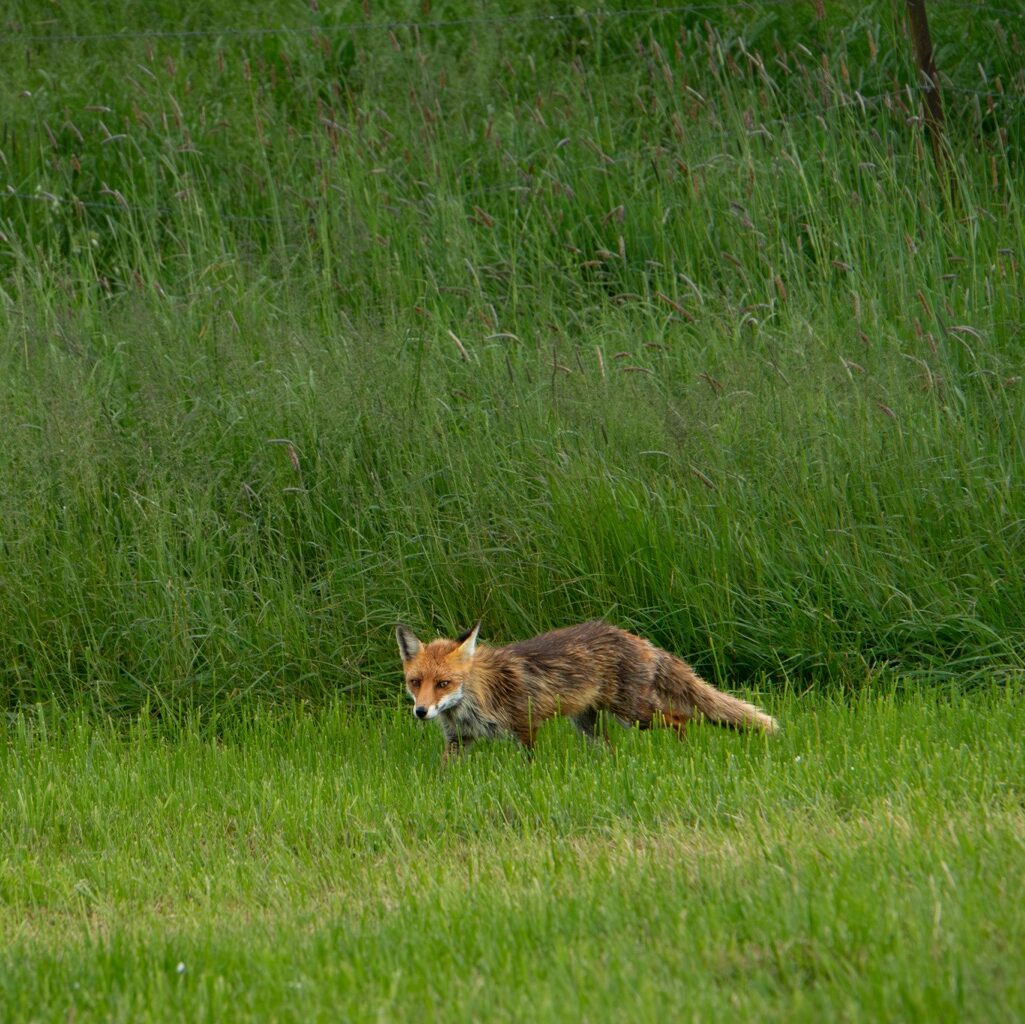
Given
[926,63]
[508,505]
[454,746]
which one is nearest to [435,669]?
[454,746]

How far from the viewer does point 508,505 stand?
8.58m

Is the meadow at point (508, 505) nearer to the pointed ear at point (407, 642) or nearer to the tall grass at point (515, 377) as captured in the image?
the tall grass at point (515, 377)

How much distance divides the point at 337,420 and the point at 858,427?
313 centimetres

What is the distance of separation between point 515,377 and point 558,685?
2.84 meters

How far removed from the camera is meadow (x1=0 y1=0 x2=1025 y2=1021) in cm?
463

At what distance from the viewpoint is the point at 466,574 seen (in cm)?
841

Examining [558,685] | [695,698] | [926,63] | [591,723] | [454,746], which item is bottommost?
[591,723]

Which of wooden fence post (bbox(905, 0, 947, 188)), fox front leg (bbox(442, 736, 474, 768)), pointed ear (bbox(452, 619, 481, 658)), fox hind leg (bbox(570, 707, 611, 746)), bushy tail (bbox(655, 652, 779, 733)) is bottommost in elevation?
fox hind leg (bbox(570, 707, 611, 746))

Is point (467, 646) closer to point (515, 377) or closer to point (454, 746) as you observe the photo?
point (454, 746)

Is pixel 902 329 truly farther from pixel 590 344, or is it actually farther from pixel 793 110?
pixel 793 110

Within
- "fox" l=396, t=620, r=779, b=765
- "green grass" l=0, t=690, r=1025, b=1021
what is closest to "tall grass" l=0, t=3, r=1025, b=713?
"green grass" l=0, t=690, r=1025, b=1021

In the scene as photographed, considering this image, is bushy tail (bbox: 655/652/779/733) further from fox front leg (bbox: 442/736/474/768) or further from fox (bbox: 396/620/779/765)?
fox front leg (bbox: 442/736/474/768)

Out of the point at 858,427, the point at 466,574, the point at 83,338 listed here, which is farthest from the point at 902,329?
the point at 83,338

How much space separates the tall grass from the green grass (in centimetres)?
72
